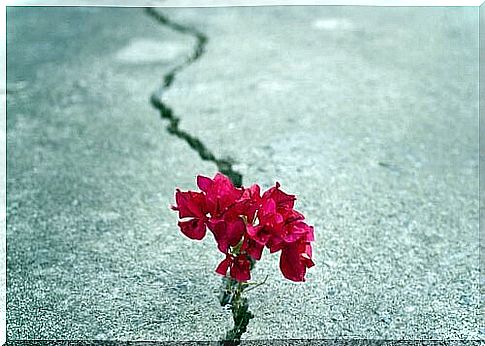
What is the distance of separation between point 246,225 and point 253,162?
0.76m

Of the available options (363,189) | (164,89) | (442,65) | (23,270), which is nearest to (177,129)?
(164,89)

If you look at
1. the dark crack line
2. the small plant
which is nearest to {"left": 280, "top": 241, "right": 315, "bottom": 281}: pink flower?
the small plant

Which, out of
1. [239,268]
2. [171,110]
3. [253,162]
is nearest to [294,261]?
→ [239,268]

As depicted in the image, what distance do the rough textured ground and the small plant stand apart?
19cm

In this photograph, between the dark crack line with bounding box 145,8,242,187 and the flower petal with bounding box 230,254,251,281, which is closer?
the flower petal with bounding box 230,254,251,281

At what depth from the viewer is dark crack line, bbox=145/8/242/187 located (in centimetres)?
202

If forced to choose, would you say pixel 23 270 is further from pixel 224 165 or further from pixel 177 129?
pixel 177 129

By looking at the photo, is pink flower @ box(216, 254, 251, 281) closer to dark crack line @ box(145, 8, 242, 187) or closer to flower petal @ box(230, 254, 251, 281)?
flower petal @ box(230, 254, 251, 281)

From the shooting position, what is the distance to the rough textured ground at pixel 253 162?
5.04 feet

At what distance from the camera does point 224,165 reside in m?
2.03

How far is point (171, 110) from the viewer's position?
236cm

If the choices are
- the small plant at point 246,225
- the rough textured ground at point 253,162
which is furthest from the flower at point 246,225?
the rough textured ground at point 253,162

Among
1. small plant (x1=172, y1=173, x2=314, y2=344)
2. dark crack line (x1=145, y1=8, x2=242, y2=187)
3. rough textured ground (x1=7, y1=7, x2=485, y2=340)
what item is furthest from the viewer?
dark crack line (x1=145, y1=8, x2=242, y2=187)

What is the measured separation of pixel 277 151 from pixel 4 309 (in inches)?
33.0
